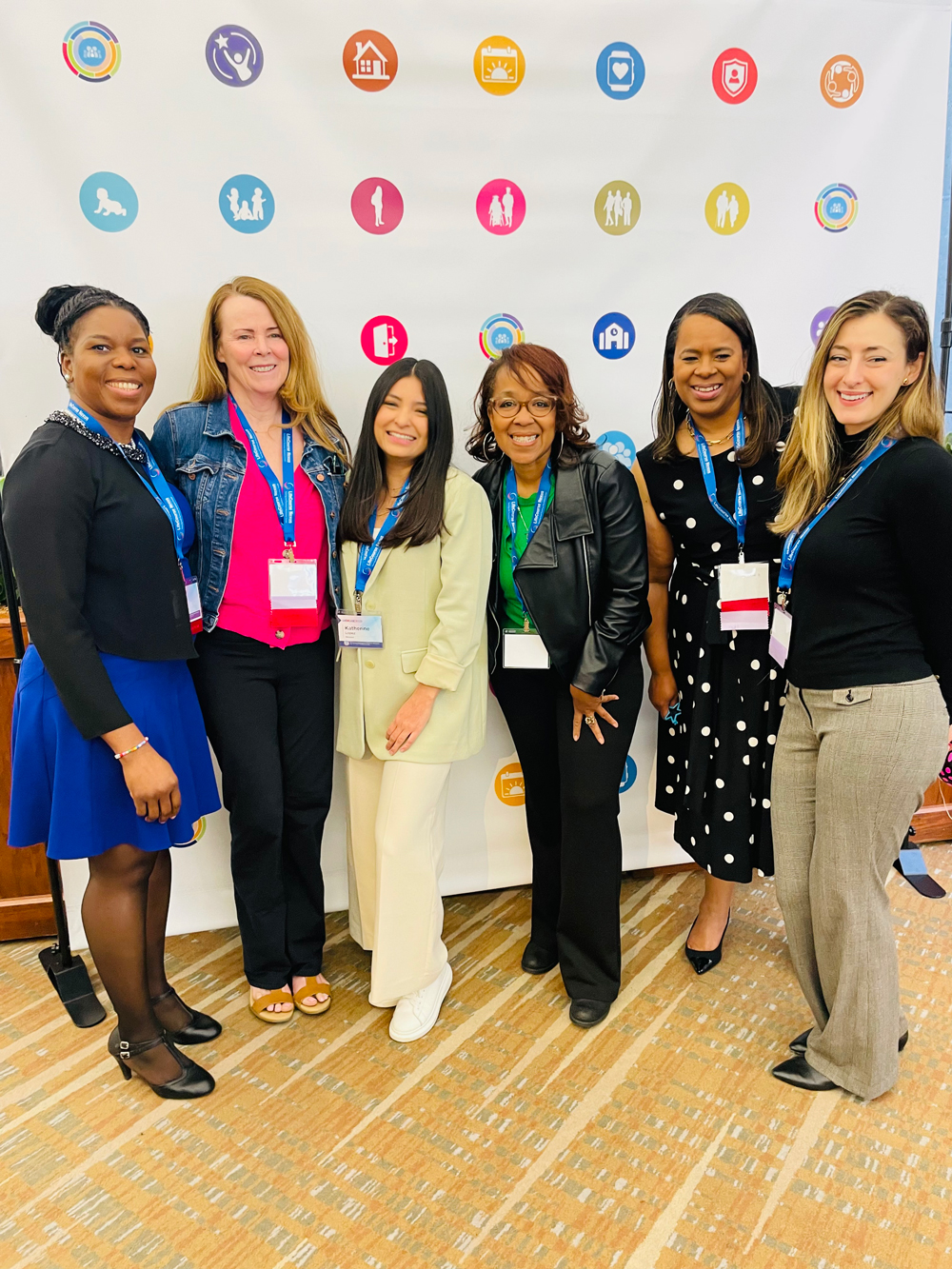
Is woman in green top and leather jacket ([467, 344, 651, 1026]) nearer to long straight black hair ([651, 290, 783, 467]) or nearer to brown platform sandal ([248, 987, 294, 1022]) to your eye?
long straight black hair ([651, 290, 783, 467])

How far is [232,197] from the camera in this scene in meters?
2.19

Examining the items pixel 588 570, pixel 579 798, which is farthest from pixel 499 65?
pixel 579 798

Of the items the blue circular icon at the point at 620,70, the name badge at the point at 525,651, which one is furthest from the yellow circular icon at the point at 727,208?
the name badge at the point at 525,651

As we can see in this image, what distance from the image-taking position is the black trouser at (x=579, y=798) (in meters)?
2.03

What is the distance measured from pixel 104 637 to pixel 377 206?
1.48 meters

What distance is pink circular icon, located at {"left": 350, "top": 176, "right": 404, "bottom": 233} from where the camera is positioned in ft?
7.45

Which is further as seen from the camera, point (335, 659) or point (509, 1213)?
point (335, 659)

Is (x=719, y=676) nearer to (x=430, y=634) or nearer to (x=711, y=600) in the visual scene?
(x=711, y=600)

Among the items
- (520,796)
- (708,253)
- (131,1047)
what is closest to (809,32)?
(708,253)

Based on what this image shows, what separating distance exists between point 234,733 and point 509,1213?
3.92 ft

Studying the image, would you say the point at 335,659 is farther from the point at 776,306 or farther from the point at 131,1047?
the point at 776,306

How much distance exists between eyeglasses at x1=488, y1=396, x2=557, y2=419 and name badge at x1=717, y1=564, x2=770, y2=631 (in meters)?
0.59

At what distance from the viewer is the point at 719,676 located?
2.12 meters

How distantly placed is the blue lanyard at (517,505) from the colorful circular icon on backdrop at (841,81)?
170 cm
